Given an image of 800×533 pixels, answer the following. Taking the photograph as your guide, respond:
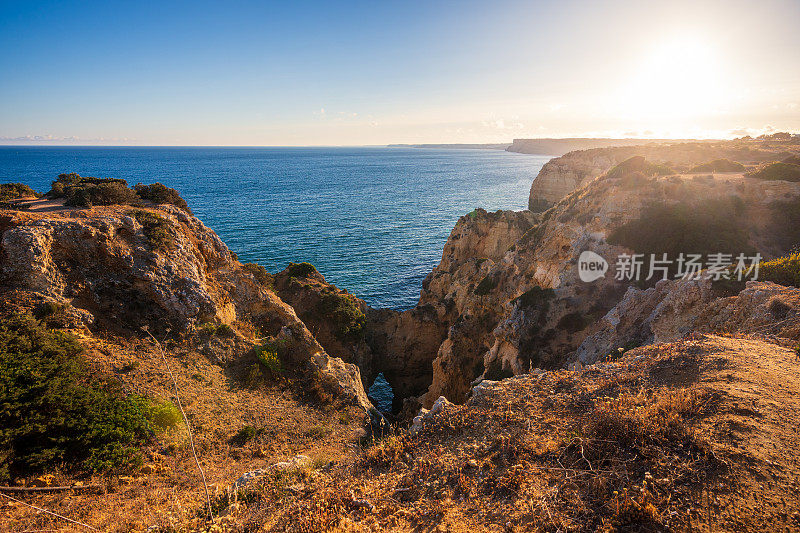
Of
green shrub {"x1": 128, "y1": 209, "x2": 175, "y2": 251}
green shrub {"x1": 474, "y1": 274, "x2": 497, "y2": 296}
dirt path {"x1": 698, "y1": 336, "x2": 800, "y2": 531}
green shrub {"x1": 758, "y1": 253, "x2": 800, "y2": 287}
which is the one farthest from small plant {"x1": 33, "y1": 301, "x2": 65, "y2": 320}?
green shrub {"x1": 758, "y1": 253, "x2": 800, "y2": 287}

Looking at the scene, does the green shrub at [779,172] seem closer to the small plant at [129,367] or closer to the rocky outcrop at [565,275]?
the rocky outcrop at [565,275]

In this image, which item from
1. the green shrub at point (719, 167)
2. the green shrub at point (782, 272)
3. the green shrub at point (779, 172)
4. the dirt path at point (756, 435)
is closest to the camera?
the dirt path at point (756, 435)

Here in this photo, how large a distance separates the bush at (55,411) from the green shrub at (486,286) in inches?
1036

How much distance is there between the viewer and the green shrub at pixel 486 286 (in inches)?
1297

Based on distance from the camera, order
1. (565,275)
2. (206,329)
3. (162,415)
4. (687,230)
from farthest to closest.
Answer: (565,275)
(687,230)
(206,329)
(162,415)

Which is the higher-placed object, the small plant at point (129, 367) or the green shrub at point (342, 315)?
the small plant at point (129, 367)

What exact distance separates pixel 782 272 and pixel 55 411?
30935 mm

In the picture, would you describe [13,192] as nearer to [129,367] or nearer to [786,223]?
[129,367]

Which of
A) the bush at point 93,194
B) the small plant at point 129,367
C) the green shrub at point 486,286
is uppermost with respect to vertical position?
the bush at point 93,194

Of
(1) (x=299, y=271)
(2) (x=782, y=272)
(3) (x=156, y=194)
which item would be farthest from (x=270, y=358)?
(2) (x=782, y=272)

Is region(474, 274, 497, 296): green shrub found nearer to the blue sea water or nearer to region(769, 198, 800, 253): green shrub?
the blue sea water

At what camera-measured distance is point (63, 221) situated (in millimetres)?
18266

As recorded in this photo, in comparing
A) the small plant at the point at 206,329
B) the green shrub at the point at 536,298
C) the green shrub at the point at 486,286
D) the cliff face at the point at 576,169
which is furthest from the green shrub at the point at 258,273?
the cliff face at the point at 576,169

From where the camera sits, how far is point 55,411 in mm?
12375
